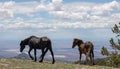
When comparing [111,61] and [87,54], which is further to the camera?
[111,61]

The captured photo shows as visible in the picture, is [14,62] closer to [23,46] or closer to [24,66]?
[24,66]

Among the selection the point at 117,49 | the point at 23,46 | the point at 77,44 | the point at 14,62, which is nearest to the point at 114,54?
the point at 117,49

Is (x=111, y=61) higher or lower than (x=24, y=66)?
lower

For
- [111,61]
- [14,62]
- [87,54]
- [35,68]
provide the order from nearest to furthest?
[35,68] → [14,62] → [87,54] → [111,61]

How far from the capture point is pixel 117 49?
231 ft

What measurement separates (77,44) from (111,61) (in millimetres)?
30158

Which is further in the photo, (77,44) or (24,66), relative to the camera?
(77,44)

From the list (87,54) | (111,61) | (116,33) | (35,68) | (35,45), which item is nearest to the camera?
(35,68)

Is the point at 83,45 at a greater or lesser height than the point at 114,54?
greater

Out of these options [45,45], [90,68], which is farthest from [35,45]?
[90,68]

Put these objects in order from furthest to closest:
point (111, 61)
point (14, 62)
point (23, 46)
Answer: point (111, 61) < point (23, 46) < point (14, 62)

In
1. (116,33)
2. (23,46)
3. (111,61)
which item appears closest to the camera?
(23,46)

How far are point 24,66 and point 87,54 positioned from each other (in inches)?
443

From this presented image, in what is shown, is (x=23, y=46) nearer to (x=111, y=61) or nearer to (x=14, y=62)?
(x=14, y=62)
